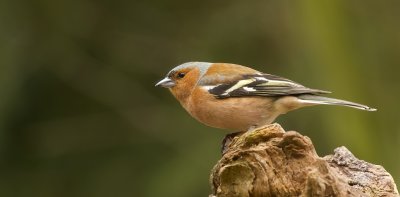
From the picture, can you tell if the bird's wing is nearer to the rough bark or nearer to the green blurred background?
the rough bark

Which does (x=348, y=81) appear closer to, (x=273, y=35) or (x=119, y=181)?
(x=273, y=35)

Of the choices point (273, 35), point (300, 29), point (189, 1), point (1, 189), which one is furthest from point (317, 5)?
point (1, 189)

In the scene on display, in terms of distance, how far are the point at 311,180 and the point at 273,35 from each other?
270 inches

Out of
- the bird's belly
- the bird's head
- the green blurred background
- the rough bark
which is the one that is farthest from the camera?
the green blurred background

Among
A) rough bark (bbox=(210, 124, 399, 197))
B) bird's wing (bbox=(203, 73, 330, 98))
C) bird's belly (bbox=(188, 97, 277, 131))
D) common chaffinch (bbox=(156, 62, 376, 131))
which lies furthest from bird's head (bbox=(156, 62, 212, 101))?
rough bark (bbox=(210, 124, 399, 197))

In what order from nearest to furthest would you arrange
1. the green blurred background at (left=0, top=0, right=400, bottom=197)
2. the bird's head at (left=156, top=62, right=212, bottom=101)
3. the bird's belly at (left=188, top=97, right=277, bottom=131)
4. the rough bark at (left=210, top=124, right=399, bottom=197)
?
the rough bark at (left=210, top=124, right=399, bottom=197), the bird's belly at (left=188, top=97, right=277, bottom=131), the bird's head at (left=156, top=62, right=212, bottom=101), the green blurred background at (left=0, top=0, right=400, bottom=197)

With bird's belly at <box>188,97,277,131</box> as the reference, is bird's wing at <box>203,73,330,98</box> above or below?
above

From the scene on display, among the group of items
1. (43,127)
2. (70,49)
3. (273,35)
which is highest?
(273,35)

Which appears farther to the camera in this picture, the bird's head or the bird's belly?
the bird's head

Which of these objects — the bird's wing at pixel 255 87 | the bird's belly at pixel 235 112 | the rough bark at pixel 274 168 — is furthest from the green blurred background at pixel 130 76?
the rough bark at pixel 274 168

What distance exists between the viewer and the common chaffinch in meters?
7.19

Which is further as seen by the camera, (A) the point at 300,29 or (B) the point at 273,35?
(B) the point at 273,35

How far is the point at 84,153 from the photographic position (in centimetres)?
1137

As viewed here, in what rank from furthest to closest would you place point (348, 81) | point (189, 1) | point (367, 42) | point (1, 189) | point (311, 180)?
point (189, 1) < point (1, 189) < point (367, 42) < point (348, 81) < point (311, 180)
